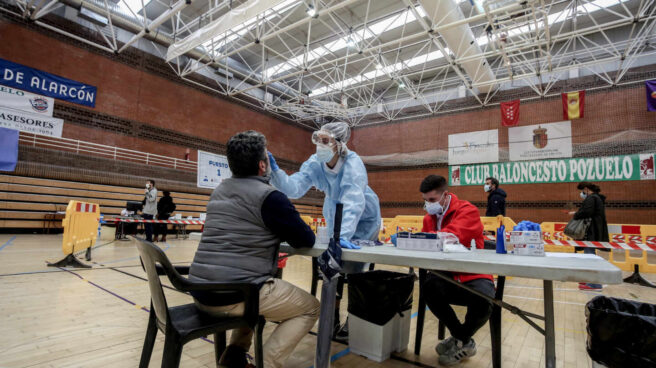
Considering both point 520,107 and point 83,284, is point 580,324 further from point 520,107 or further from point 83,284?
point 520,107

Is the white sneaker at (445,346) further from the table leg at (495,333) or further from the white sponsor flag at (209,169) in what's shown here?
the white sponsor flag at (209,169)

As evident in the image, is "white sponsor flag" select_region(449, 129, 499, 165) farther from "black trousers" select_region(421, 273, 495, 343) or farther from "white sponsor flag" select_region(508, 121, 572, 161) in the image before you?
"black trousers" select_region(421, 273, 495, 343)

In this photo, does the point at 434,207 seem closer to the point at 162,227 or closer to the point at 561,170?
the point at 162,227

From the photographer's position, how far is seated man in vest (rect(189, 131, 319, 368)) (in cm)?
143

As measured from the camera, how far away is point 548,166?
1234 centimetres

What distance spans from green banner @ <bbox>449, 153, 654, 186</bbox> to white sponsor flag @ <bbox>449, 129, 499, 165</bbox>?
0.28 m

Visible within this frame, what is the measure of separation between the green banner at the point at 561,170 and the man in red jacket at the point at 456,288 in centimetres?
1241

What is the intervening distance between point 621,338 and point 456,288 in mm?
915

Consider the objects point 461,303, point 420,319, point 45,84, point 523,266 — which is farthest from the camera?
point 45,84

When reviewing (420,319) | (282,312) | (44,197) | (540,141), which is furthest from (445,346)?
(540,141)

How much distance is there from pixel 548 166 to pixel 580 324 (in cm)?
1127

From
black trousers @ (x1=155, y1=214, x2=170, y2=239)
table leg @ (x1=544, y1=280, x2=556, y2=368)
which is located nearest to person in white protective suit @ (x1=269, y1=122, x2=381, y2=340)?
table leg @ (x1=544, y1=280, x2=556, y2=368)

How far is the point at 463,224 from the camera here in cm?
213

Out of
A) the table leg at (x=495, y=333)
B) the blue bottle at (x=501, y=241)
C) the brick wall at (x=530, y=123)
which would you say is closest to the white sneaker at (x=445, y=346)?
the table leg at (x=495, y=333)
